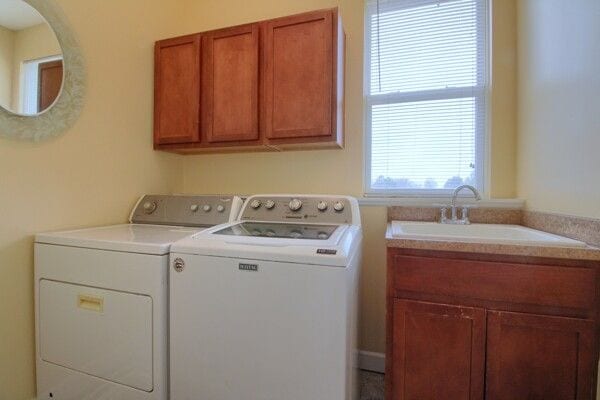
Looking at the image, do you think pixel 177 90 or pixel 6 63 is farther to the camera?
pixel 177 90

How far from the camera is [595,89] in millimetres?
1082

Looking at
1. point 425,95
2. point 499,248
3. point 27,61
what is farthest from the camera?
point 425,95

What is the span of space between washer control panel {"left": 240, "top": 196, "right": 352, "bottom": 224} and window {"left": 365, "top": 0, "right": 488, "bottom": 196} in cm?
41

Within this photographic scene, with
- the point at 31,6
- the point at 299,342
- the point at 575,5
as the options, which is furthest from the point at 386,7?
the point at 299,342

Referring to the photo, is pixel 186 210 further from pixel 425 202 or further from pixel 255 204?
pixel 425 202

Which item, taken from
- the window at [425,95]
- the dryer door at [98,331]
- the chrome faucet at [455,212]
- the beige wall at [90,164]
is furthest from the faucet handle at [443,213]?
the beige wall at [90,164]

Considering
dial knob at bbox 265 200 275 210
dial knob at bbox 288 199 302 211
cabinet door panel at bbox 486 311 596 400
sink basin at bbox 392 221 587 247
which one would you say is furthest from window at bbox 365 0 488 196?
cabinet door panel at bbox 486 311 596 400

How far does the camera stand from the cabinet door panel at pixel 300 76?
1.61 m

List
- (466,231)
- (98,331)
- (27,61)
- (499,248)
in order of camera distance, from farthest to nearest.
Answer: (466,231), (27,61), (98,331), (499,248)

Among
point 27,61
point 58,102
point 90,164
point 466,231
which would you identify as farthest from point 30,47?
point 466,231

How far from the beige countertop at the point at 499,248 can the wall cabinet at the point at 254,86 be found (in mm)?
729

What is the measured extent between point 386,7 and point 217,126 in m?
1.37

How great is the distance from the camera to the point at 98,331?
1.23 metres

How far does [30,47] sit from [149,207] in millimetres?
970
